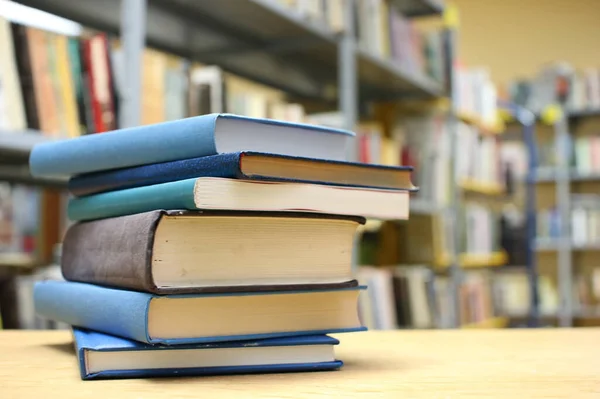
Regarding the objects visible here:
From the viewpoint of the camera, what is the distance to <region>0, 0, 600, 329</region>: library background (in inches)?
61.9

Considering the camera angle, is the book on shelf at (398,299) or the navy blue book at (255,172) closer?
the navy blue book at (255,172)

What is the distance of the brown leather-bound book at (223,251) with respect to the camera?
55cm

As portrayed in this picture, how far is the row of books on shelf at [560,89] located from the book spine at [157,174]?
5.57m

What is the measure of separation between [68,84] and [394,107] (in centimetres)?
223

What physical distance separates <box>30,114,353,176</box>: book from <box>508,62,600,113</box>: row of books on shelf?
5518 mm

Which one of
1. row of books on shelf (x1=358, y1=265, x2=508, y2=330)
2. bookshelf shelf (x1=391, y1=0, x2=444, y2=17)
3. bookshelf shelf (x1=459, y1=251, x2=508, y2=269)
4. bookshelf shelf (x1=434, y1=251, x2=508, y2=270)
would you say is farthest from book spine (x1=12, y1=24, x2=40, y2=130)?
bookshelf shelf (x1=459, y1=251, x2=508, y2=269)

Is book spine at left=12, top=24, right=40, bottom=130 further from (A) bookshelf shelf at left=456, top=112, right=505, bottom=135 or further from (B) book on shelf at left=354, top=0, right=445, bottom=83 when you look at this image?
(A) bookshelf shelf at left=456, top=112, right=505, bottom=135

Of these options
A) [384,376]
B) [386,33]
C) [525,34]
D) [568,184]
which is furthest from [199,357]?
[525,34]

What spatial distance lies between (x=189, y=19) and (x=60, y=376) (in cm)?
187

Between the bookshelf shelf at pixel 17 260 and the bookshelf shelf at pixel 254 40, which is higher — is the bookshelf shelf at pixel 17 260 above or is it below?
below

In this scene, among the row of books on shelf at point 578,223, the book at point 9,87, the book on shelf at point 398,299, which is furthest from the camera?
the row of books on shelf at point 578,223

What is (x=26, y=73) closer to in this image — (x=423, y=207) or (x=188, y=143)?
(x=188, y=143)

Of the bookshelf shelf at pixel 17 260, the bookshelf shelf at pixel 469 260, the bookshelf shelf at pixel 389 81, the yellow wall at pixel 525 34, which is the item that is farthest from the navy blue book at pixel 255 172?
the yellow wall at pixel 525 34

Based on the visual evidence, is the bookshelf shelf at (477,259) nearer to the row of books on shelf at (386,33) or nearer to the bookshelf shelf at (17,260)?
the row of books on shelf at (386,33)
